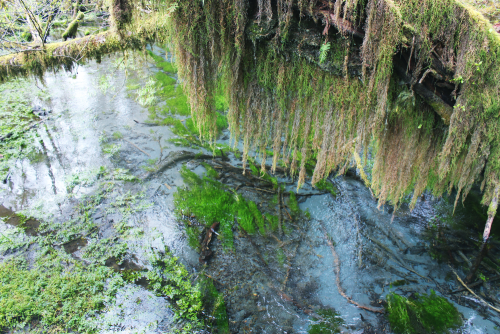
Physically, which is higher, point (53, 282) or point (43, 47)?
point (43, 47)

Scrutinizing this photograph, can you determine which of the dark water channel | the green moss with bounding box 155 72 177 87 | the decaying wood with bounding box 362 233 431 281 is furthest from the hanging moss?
the green moss with bounding box 155 72 177 87

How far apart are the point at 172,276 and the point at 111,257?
1181 mm

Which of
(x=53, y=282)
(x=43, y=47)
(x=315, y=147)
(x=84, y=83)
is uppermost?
(x=43, y=47)

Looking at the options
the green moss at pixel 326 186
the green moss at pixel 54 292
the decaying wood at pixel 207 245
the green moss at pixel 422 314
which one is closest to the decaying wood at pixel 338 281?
the green moss at pixel 422 314

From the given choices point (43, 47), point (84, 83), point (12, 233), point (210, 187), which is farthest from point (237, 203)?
point (84, 83)

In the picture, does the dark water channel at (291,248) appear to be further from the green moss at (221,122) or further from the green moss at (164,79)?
the green moss at (164,79)

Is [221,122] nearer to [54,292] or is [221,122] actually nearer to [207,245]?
[207,245]

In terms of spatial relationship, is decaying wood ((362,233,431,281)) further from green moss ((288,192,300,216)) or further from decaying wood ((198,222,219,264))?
decaying wood ((198,222,219,264))

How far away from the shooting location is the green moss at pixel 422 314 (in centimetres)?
346

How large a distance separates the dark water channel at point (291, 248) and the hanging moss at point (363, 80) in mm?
1589

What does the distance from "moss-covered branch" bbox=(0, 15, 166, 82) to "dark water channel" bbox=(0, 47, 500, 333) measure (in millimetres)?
2117

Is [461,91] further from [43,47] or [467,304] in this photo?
[43,47]

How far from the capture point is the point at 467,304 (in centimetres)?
368

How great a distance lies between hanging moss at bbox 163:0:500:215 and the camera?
2072mm
